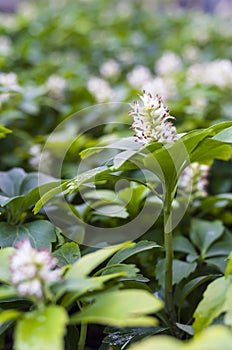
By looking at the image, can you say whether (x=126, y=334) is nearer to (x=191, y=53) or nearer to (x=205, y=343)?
(x=205, y=343)

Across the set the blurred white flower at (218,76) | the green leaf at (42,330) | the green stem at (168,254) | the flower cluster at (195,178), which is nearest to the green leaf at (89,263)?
the green leaf at (42,330)

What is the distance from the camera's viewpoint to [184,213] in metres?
1.56

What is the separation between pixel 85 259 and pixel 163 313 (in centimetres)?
38

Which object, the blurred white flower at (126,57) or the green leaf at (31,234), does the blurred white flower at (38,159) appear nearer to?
the green leaf at (31,234)

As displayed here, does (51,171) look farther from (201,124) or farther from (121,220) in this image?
(201,124)

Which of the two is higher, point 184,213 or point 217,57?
point 217,57

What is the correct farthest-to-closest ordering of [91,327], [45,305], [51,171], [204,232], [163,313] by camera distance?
[51,171], [204,232], [91,327], [163,313], [45,305]

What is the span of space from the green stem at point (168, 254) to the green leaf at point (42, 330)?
1.37 feet

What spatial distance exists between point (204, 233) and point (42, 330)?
86 cm

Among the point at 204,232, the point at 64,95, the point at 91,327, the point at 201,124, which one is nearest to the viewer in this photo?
the point at 91,327

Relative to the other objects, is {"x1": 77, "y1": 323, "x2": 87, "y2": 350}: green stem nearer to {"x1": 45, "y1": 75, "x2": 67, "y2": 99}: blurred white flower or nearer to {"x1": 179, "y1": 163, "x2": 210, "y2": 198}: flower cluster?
{"x1": 179, "y1": 163, "x2": 210, "y2": 198}: flower cluster

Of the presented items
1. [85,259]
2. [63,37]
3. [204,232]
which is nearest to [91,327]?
[204,232]

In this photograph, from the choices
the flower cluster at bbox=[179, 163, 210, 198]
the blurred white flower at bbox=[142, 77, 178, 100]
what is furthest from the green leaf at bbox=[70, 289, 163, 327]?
the blurred white flower at bbox=[142, 77, 178, 100]

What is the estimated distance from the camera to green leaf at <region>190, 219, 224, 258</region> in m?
1.42
